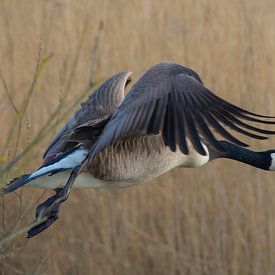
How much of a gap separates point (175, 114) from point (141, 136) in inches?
14.4

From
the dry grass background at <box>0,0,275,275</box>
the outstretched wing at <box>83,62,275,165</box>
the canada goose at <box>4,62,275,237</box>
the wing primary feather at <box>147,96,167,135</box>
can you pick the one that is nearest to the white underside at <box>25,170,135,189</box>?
the canada goose at <box>4,62,275,237</box>

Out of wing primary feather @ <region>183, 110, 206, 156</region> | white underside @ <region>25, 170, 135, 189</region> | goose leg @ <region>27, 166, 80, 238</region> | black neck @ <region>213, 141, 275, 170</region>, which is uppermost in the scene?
wing primary feather @ <region>183, 110, 206, 156</region>

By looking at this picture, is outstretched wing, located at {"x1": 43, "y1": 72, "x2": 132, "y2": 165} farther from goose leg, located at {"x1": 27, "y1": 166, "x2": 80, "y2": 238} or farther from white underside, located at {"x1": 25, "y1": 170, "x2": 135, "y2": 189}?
goose leg, located at {"x1": 27, "y1": 166, "x2": 80, "y2": 238}

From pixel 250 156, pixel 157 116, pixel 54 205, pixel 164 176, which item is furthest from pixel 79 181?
pixel 164 176

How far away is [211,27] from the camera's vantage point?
12.3 ft

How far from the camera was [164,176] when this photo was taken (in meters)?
3.73

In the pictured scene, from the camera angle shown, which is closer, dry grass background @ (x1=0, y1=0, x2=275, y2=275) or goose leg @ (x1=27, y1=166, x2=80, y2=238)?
goose leg @ (x1=27, y1=166, x2=80, y2=238)

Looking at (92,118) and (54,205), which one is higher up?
(92,118)

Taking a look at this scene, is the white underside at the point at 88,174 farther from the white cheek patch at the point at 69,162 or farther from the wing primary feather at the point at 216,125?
the wing primary feather at the point at 216,125

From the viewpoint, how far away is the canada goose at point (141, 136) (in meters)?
2.25

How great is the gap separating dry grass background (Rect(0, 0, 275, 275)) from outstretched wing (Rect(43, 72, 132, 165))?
24.7 inches

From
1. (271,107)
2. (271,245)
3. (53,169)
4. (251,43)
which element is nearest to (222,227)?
(271,245)

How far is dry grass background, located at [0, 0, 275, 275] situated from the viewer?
371 cm

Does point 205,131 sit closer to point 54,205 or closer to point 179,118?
point 179,118
